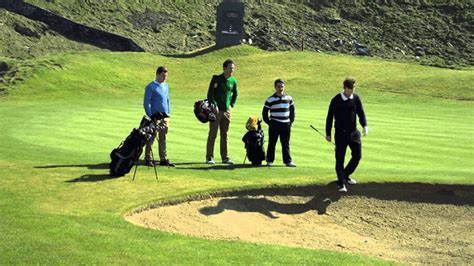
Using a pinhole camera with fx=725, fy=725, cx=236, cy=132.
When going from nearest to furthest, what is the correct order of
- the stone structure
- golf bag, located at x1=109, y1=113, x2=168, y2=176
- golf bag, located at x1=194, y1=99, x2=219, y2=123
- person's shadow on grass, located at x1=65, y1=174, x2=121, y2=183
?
person's shadow on grass, located at x1=65, y1=174, x2=121, y2=183, golf bag, located at x1=109, y1=113, x2=168, y2=176, golf bag, located at x1=194, y1=99, x2=219, y2=123, the stone structure

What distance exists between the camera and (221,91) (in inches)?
645

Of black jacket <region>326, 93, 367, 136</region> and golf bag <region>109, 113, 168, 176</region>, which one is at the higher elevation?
black jacket <region>326, 93, 367, 136</region>

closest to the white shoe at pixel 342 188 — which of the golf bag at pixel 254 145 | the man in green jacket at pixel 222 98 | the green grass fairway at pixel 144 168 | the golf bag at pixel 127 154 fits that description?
the green grass fairway at pixel 144 168

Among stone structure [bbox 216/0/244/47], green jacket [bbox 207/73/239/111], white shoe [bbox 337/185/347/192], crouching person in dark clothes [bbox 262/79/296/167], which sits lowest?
white shoe [bbox 337/185/347/192]

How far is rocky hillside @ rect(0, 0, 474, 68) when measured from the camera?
66438mm

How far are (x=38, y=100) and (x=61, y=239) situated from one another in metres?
33.3

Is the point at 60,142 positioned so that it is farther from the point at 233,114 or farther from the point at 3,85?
the point at 3,85

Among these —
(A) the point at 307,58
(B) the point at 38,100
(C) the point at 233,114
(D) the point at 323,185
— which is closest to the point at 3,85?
(B) the point at 38,100

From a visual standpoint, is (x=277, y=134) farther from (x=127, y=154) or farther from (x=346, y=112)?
(x=127, y=154)

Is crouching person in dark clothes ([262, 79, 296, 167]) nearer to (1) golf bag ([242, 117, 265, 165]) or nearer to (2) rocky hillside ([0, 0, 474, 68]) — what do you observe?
(1) golf bag ([242, 117, 265, 165])

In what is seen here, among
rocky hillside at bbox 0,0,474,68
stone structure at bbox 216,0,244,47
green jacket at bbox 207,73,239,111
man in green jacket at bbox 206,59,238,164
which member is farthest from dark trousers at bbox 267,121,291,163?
rocky hillside at bbox 0,0,474,68

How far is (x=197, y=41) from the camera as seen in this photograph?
7662 cm

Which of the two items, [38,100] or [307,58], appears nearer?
[38,100]

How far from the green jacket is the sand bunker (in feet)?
11.5
